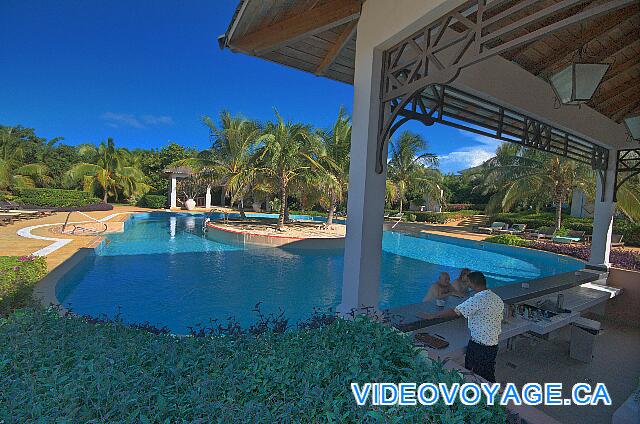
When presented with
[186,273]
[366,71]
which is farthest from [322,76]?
[186,273]

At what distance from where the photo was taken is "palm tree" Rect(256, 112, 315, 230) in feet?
52.7

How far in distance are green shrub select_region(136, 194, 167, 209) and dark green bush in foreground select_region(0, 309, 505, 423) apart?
31718 mm

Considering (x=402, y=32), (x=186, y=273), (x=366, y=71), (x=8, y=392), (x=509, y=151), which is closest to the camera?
(x=8, y=392)

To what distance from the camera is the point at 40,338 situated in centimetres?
271

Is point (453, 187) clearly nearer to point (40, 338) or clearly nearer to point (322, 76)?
point (322, 76)

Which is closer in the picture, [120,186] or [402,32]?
[402,32]

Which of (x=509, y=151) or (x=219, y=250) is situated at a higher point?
(x=509, y=151)

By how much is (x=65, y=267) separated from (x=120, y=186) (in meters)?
27.4

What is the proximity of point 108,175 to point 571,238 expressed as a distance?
118ft

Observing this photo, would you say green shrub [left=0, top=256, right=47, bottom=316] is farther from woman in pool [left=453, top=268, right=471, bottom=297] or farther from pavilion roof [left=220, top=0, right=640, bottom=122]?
woman in pool [left=453, top=268, right=471, bottom=297]

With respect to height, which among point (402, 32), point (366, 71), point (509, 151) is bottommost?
point (366, 71)

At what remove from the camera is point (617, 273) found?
7.36 m

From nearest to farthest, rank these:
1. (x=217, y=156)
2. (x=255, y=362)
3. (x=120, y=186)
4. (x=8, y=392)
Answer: (x=8, y=392)
(x=255, y=362)
(x=217, y=156)
(x=120, y=186)

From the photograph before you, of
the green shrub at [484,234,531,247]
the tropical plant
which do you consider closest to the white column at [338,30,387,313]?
the green shrub at [484,234,531,247]
